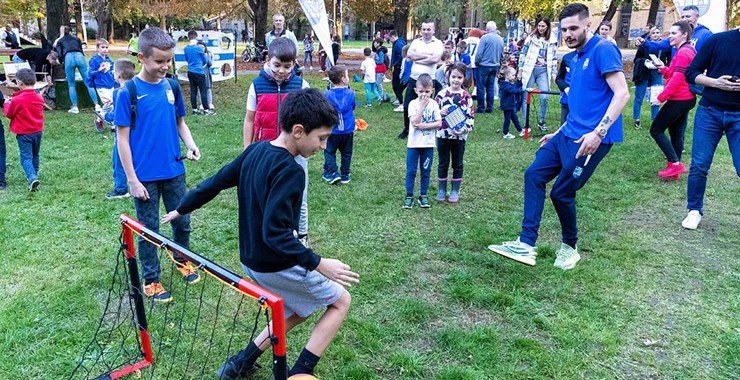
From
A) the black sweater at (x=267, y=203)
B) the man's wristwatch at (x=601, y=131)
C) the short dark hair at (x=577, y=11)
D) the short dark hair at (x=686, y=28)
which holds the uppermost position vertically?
the short dark hair at (x=686, y=28)

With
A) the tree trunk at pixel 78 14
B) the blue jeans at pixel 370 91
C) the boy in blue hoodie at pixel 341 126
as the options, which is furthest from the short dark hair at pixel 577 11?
the tree trunk at pixel 78 14

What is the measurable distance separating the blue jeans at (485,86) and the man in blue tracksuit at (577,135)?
7715 mm

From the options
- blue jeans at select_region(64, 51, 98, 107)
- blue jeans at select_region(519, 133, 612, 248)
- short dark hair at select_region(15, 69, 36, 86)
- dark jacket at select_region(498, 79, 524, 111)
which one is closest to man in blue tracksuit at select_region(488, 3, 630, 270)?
blue jeans at select_region(519, 133, 612, 248)

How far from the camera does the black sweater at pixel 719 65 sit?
15.7 ft

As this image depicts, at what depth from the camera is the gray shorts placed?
2506 millimetres

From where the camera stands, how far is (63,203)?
238 inches

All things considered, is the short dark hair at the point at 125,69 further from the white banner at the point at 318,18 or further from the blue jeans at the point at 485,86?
the blue jeans at the point at 485,86

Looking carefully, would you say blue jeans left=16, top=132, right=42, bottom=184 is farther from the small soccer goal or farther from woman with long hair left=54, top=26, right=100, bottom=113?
woman with long hair left=54, top=26, right=100, bottom=113

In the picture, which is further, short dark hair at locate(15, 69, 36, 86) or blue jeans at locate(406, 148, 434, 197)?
short dark hair at locate(15, 69, 36, 86)

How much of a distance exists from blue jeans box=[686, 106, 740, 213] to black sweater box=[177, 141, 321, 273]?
430cm

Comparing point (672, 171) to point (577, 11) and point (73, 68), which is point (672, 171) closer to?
point (577, 11)

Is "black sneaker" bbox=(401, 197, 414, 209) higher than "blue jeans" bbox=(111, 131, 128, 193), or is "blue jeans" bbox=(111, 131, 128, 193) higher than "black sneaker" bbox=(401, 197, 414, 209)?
"blue jeans" bbox=(111, 131, 128, 193)

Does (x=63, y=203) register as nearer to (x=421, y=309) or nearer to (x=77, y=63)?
(x=421, y=309)

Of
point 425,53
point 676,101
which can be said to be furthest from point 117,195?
point 676,101
